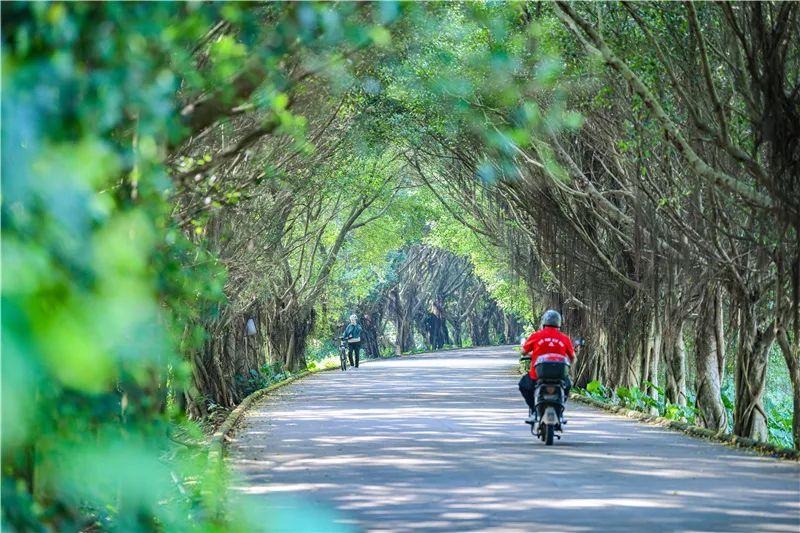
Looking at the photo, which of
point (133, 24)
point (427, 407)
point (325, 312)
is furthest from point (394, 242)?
point (133, 24)

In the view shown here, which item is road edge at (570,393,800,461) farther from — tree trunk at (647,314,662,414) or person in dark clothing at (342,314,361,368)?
person in dark clothing at (342,314,361,368)

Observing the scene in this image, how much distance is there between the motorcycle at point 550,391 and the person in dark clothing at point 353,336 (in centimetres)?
2477

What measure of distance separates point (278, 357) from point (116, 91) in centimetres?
3813

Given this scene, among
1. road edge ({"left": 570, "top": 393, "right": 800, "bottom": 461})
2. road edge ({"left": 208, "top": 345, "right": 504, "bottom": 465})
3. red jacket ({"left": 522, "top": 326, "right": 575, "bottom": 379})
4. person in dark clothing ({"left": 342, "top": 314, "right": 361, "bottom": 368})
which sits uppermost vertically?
person in dark clothing ({"left": 342, "top": 314, "right": 361, "bottom": 368})

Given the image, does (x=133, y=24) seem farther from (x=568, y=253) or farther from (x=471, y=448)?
(x=568, y=253)

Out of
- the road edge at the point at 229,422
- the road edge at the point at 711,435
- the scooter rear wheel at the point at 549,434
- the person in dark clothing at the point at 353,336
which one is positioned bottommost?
the road edge at the point at 711,435

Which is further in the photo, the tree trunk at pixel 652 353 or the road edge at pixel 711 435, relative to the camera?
the tree trunk at pixel 652 353

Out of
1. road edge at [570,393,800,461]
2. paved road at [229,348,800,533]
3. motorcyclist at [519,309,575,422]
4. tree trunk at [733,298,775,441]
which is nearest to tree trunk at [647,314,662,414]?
road edge at [570,393,800,461]

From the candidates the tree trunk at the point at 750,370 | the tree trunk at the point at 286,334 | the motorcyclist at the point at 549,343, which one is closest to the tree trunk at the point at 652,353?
the tree trunk at the point at 750,370

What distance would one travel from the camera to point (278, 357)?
40.4 m

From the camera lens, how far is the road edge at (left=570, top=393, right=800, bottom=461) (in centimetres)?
1567

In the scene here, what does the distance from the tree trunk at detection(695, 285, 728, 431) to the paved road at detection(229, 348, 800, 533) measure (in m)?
1.72

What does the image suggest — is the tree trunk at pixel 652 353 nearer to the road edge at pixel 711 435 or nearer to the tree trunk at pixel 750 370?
the road edge at pixel 711 435

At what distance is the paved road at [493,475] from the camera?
1033 centimetres
